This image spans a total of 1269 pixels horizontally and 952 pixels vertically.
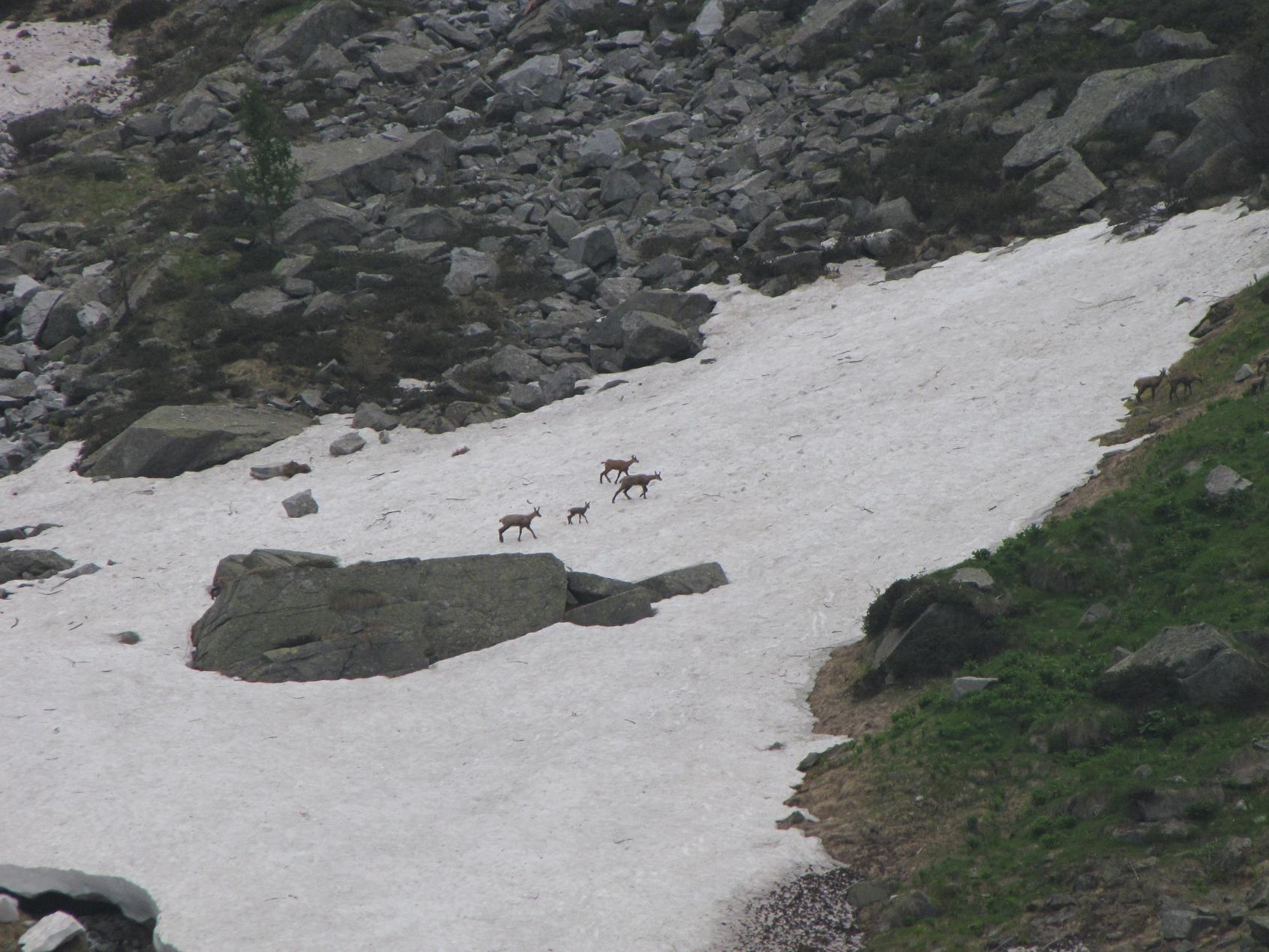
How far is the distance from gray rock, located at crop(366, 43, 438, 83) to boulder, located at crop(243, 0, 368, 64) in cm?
291

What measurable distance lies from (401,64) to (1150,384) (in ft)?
143

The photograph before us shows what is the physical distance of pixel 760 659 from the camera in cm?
1934

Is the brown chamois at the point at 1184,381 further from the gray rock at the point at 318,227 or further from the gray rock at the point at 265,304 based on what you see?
the gray rock at the point at 318,227

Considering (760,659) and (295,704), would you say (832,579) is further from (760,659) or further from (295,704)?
(295,704)

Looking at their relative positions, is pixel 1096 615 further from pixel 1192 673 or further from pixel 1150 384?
pixel 1150 384

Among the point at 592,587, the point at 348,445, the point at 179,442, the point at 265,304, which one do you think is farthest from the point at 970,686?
the point at 265,304

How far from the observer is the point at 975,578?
18000 millimetres

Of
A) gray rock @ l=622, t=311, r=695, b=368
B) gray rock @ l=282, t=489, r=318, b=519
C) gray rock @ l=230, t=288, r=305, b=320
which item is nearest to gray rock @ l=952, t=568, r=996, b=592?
gray rock @ l=282, t=489, r=318, b=519

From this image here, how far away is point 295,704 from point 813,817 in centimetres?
937

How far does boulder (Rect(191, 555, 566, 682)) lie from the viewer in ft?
67.6

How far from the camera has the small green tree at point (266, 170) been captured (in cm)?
4178

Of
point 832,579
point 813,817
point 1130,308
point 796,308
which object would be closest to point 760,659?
point 832,579

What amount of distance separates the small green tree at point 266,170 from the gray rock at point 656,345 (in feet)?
53.1

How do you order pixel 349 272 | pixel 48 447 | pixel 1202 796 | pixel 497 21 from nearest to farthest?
1. pixel 1202 796
2. pixel 48 447
3. pixel 349 272
4. pixel 497 21
